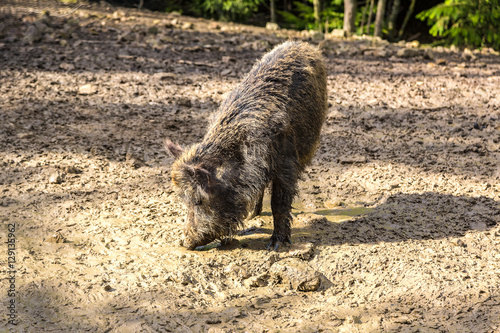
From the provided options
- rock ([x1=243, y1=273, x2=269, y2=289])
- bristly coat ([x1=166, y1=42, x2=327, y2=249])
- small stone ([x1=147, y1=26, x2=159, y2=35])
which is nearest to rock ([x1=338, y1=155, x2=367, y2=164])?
bristly coat ([x1=166, y1=42, x2=327, y2=249])

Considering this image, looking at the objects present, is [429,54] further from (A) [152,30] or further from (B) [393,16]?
(A) [152,30]

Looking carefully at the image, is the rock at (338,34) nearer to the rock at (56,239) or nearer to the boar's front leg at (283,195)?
the boar's front leg at (283,195)

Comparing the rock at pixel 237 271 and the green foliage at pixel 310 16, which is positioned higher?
the green foliage at pixel 310 16

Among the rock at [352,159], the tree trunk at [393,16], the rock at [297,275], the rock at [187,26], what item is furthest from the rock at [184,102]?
the tree trunk at [393,16]

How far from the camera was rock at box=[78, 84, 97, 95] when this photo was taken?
765cm

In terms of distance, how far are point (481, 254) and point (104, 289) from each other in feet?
10.5

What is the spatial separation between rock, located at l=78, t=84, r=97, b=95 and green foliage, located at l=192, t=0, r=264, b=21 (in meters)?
8.17

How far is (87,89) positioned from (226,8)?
27.2 feet

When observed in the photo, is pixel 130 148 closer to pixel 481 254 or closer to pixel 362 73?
pixel 481 254

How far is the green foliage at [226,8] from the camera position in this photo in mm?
14930

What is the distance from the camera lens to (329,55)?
10.5 meters

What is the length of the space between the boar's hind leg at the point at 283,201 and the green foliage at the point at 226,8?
1177cm

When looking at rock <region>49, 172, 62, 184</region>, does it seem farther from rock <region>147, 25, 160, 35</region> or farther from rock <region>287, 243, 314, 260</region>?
rock <region>147, 25, 160, 35</region>

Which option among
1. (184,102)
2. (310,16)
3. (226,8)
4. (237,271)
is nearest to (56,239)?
(237,271)
